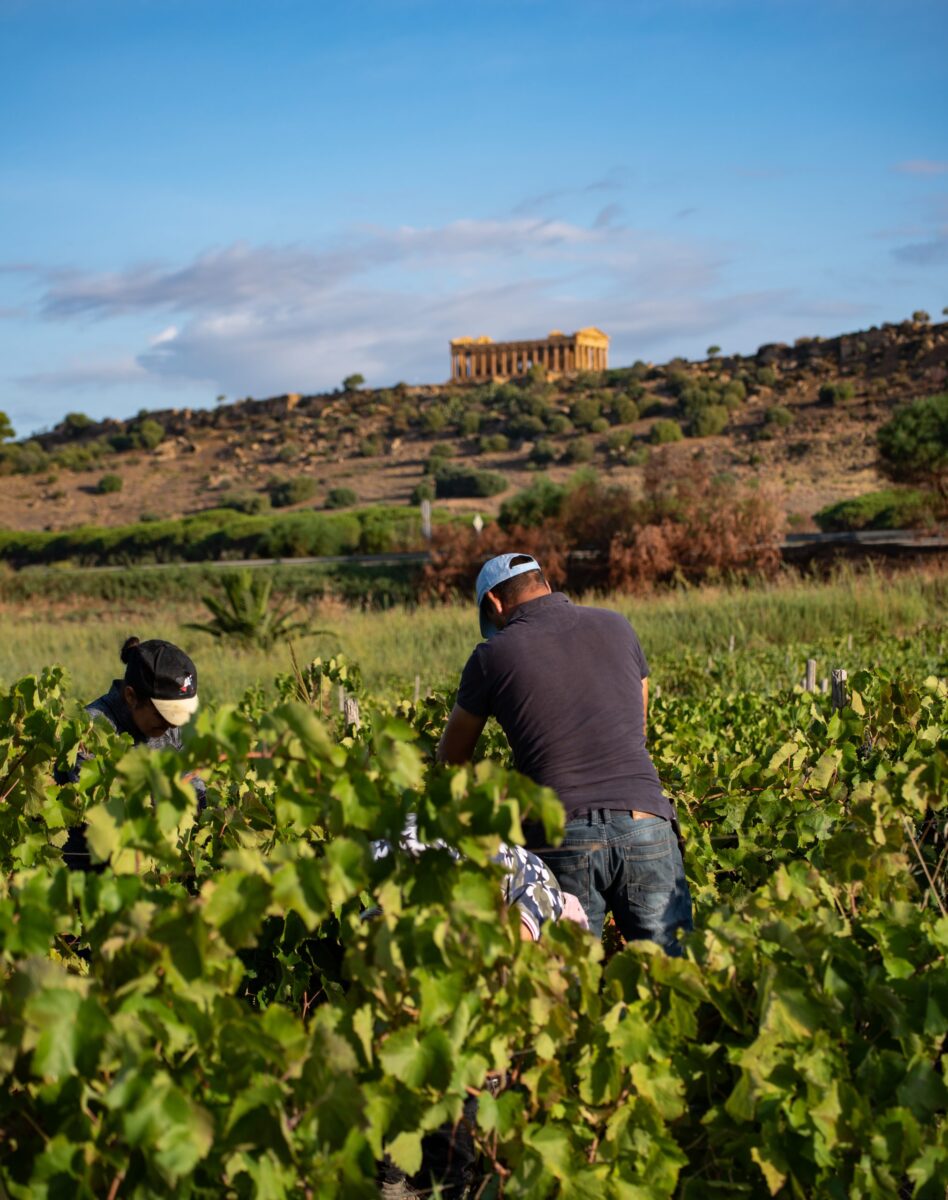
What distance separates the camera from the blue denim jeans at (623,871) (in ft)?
10.1

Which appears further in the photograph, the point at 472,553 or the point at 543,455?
the point at 543,455

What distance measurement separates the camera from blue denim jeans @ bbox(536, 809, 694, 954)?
3.07 metres

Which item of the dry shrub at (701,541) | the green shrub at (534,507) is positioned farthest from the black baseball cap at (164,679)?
the green shrub at (534,507)

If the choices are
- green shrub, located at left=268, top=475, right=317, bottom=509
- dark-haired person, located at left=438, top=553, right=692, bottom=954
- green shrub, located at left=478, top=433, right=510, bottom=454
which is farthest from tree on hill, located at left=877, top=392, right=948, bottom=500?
green shrub, located at left=478, top=433, right=510, bottom=454

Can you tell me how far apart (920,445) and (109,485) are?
44.2 m

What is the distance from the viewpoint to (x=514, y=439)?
197ft

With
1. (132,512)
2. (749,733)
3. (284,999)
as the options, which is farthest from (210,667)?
(132,512)

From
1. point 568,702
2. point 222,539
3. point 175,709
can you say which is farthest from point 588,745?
point 222,539

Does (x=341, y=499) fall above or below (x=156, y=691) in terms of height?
above

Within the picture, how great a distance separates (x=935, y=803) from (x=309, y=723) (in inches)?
63.4

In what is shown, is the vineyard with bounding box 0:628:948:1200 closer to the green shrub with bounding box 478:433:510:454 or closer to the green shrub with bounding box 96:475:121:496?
the green shrub with bounding box 478:433:510:454

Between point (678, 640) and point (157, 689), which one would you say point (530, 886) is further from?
point (678, 640)

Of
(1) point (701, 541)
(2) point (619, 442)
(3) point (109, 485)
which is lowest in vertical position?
(1) point (701, 541)

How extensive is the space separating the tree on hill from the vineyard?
2593 cm
